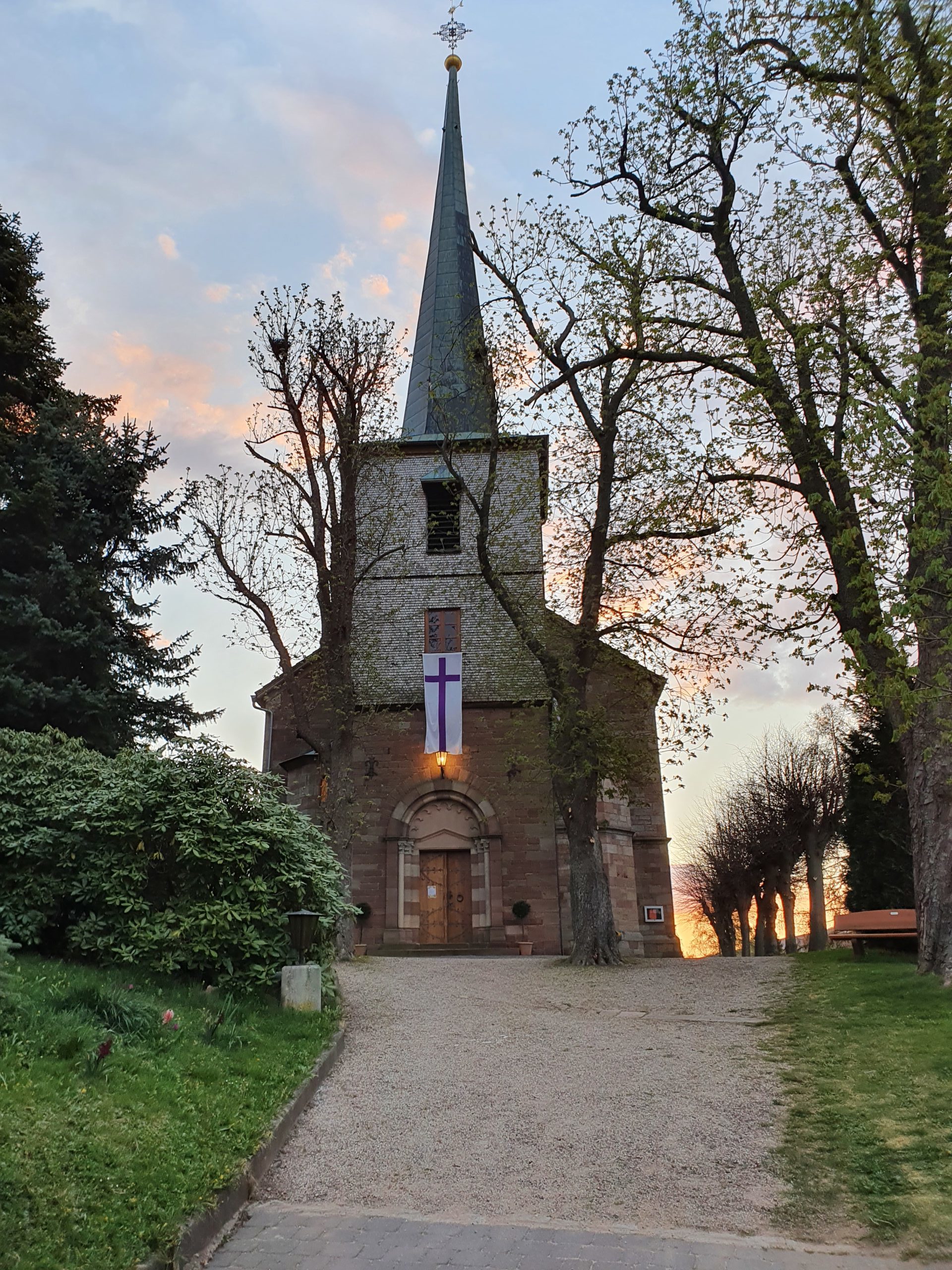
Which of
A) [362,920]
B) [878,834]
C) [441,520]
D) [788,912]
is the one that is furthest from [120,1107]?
[788,912]

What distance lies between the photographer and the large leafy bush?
9.34 metres

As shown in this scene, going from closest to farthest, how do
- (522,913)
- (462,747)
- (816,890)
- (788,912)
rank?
1. (522,913)
2. (462,747)
3. (816,890)
4. (788,912)

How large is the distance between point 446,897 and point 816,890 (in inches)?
431

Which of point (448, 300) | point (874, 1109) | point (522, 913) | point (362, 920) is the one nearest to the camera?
point (874, 1109)

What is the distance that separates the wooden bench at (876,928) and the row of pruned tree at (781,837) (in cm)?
1040

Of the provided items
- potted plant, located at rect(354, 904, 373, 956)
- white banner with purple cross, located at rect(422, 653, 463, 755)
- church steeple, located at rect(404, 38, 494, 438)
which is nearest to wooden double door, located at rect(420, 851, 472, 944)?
potted plant, located at rect(354, 904, 373, 956)

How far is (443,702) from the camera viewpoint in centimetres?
2206

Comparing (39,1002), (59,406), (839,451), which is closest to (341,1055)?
(39,1002)

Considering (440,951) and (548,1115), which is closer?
(548,1115)

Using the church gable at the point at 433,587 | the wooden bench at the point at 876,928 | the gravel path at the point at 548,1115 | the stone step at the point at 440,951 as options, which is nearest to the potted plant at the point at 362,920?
the stone step at the point at 440,951

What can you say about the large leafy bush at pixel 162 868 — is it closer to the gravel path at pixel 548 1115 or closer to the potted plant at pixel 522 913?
the gravel path at pixel 548 1115

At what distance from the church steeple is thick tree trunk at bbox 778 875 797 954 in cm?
1741

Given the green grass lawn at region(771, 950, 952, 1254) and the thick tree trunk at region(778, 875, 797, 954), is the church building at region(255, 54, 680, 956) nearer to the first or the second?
the thick tree trunk at region(778, 875, 797, 954)

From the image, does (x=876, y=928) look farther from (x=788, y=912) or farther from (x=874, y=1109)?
(x=788, y=912)
